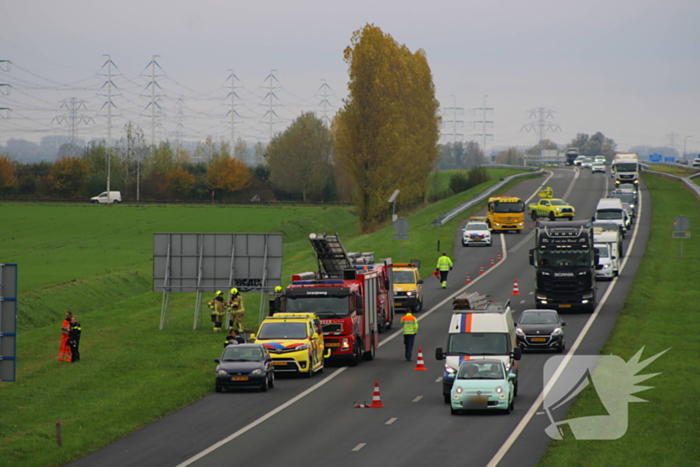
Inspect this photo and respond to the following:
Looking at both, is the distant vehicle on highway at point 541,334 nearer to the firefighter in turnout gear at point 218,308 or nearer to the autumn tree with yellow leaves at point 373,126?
the firefighter in turnout gear at point 218,308

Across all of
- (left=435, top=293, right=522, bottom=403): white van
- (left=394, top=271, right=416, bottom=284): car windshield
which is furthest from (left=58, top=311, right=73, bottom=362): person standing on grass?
(left=394, top=271, right=416, bottom=284): car windshield

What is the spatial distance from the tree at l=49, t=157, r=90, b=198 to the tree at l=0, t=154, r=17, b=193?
5.83 meters

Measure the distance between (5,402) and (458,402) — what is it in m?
12.3

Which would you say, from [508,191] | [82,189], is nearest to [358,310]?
[508,191]

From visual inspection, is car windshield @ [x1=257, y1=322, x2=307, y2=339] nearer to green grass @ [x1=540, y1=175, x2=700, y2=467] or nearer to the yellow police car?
the yellow police car

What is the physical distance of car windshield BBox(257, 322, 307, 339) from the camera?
92.3 ft

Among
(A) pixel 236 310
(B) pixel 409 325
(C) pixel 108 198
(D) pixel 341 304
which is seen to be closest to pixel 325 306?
(D) pixel 341 304

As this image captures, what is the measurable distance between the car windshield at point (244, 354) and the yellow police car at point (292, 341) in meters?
1.51

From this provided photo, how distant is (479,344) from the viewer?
83.7 ft

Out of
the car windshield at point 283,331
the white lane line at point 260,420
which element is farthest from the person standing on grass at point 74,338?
the white lane line at point 260,420

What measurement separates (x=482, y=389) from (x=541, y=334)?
1002 cm

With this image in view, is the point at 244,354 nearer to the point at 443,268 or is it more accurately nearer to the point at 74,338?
the point at 74,338

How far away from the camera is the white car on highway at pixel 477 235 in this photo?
2532 inches

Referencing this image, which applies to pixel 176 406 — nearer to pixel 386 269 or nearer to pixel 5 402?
pixel 5 402
